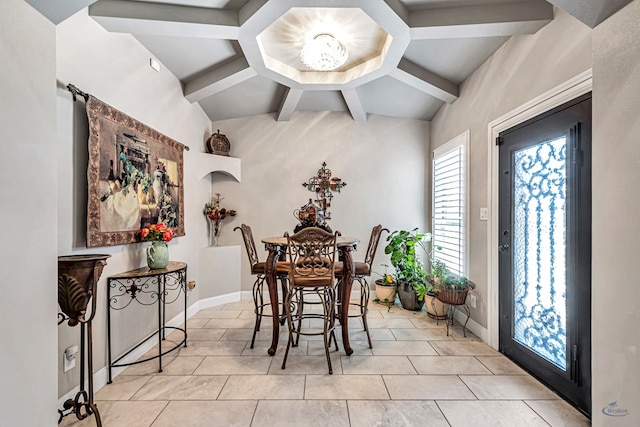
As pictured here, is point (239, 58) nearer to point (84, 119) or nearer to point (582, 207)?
point (84, 119)

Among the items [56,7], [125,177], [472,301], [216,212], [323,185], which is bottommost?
[472,301]

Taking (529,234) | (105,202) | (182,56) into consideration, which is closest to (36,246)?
(105,202)

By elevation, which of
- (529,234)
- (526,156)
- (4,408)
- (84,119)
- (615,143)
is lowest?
(4,408)

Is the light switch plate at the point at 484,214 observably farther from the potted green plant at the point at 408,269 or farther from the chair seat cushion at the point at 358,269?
the chair seat cushion at the point at 358,269

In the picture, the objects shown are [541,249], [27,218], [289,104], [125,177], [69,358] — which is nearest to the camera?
[27,218]

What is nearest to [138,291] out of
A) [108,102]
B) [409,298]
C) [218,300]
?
[108,102]

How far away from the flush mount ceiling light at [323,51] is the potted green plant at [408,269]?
7.69 ft

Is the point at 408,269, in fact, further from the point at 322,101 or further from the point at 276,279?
the point at 322,101

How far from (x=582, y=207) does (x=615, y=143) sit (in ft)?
2.47

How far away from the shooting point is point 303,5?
2.04m

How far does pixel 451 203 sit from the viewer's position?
3.57 metres

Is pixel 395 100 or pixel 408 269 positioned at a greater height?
pixel 395 100

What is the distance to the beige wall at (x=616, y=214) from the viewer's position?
114cm

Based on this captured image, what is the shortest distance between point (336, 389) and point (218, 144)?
3402 millimetres
